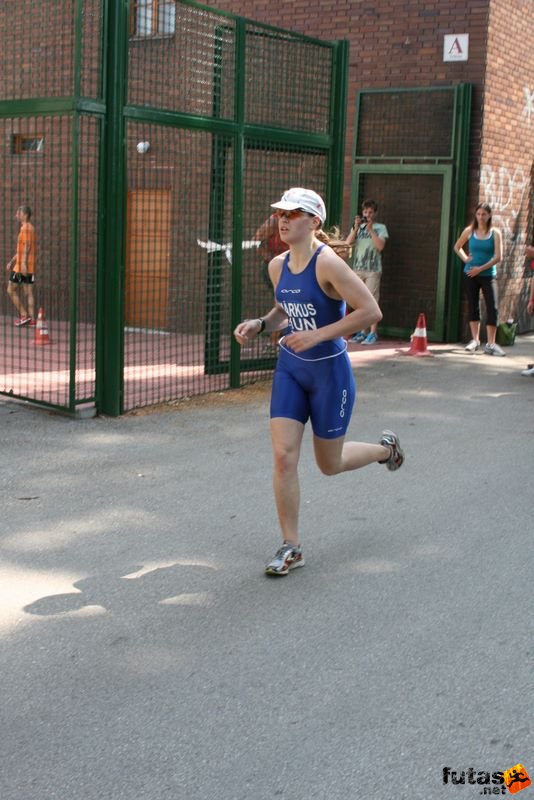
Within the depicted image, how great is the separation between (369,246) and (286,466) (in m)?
9.85

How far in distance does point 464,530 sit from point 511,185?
34.5 feet

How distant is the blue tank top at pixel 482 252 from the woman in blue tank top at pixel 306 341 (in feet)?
27.9

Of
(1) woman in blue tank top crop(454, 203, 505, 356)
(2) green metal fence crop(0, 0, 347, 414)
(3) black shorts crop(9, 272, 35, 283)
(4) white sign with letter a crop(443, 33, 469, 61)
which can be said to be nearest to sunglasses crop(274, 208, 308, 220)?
(2) green metal fence crop(0, 0, 347, 414)

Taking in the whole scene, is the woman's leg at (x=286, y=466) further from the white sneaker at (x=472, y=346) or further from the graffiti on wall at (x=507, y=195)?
the graffiti on wall at (x=507, y=195)

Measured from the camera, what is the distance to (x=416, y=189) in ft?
50.0

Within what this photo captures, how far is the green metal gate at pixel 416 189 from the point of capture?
1484 cm

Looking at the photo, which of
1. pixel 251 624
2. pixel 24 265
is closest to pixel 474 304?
pixel 24 265

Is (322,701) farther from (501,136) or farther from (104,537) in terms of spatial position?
(501,136)

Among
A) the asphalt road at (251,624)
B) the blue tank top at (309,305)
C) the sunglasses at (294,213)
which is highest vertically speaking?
the sunglasses at (294,213)

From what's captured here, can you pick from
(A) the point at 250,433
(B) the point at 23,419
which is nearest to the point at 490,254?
(A) the point at 250,433

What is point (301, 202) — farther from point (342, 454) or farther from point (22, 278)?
point (22, 278)

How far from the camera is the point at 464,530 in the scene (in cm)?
634

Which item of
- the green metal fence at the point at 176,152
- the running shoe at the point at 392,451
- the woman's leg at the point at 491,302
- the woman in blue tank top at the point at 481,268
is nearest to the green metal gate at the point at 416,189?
the woman in blue tank top at the point at 481,268

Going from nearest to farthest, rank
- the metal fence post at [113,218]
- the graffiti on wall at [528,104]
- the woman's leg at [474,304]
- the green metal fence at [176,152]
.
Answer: the metal fence post at [113,218]
the green metal fence at [176,152]
the woman's leg at [474,304]
the graffiti on wall at [528,104]
